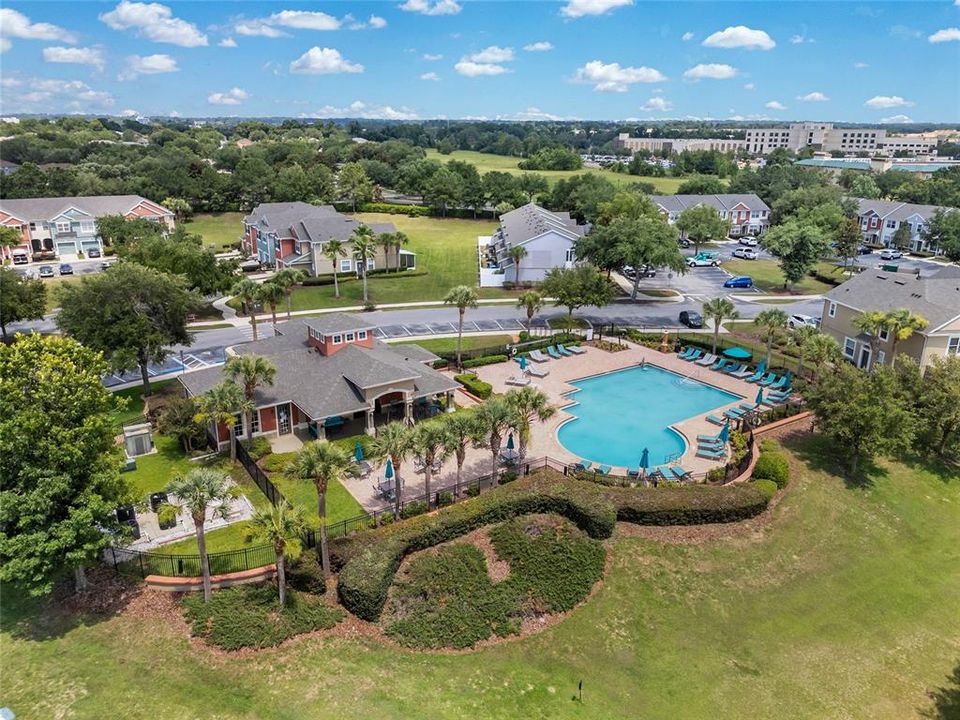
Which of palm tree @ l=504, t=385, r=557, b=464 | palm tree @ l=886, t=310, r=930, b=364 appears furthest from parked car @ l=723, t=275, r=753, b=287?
palm tree @ l=504, t=385, r=557, b=464

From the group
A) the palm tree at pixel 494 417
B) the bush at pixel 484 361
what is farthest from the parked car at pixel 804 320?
the palm tree at pixel 494 417

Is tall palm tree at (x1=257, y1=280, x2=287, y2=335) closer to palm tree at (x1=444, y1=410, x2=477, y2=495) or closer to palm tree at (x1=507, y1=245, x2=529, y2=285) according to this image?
palm tree at (x1=444, y1=410, x2=477, y2=495)

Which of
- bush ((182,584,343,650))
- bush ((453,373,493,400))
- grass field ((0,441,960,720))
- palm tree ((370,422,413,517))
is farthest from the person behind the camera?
bush ((453,373,493,400))

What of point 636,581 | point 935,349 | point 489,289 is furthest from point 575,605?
point 489,289

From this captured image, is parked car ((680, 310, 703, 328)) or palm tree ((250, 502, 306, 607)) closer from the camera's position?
palm tree ((250, 502, 306, 607))

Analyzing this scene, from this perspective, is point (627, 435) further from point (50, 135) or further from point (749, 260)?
point (50, 135)

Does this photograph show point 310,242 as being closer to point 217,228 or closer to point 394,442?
point 217,228
